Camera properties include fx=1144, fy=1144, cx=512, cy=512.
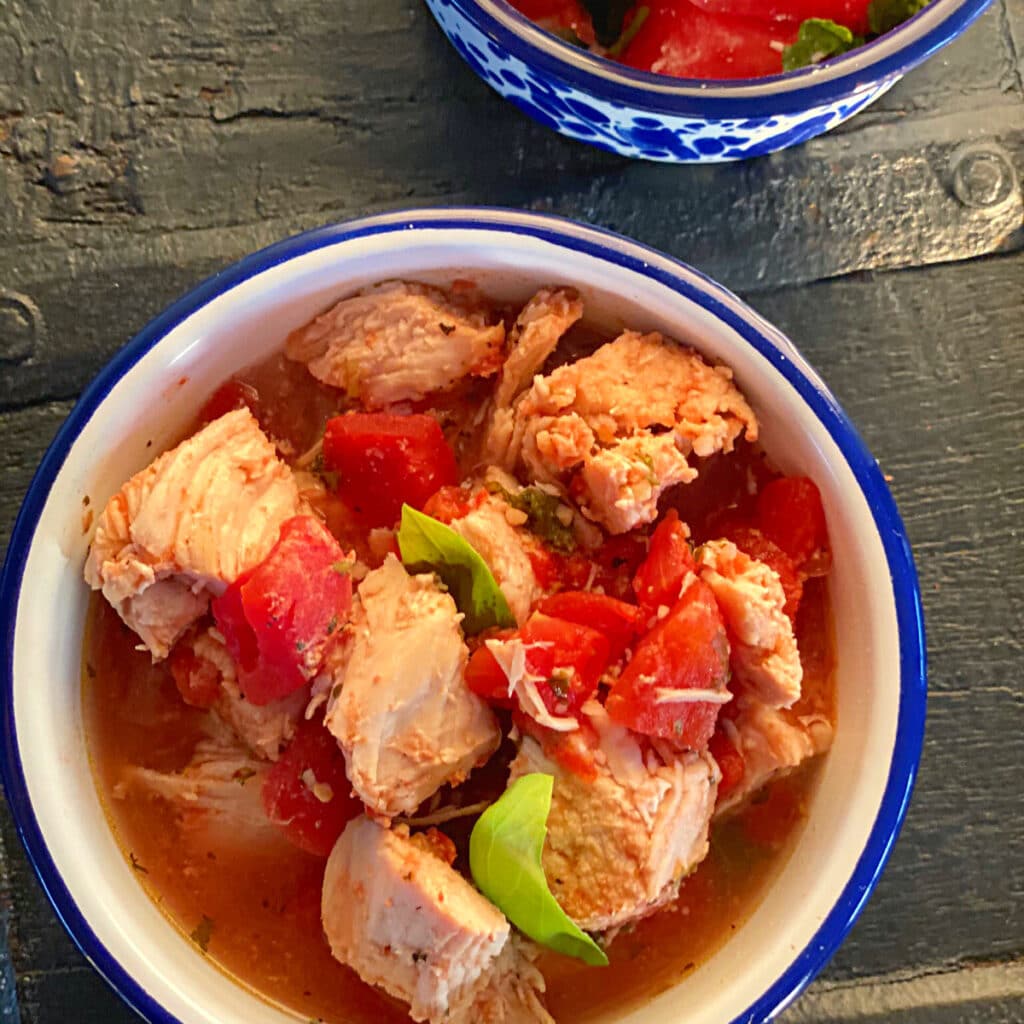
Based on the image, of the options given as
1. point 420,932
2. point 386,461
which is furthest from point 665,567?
point 420,932

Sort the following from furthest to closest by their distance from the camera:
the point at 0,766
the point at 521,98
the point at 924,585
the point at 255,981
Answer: the point at 924,585 < the point at 521,98 < the point at 255,981 < the point at 0,766

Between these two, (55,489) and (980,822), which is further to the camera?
(980,822)

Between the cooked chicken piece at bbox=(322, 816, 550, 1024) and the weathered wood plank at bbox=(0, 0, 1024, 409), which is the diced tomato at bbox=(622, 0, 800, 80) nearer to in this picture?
the weathered wood plank at bbox=(0, 0, 1024, 409)

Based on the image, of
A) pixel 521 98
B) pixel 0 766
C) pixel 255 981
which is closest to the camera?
pixel 0 766

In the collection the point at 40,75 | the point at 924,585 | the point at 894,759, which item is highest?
the point at 40,75

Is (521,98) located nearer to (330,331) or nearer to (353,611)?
(330,331)

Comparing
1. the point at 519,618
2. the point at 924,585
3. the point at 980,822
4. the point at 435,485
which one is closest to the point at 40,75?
the point at 435,485

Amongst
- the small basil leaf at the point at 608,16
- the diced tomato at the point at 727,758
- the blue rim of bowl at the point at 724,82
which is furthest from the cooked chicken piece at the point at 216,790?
the small basil leaf at the point at 608,16

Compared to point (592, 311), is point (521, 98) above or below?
above

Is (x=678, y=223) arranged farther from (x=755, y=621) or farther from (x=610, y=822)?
(x=610, y=822)
